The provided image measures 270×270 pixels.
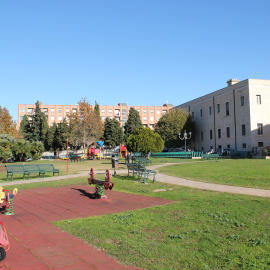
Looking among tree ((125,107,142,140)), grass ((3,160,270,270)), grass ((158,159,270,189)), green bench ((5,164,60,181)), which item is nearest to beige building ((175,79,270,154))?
tree ((125,107,142,140))

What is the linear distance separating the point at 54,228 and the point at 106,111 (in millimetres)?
93461

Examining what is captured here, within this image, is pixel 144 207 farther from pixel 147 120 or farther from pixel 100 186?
pixel 147 120

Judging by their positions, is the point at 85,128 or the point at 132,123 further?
the point at 132,123

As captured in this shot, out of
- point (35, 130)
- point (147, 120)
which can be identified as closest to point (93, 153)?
point (35, 130)

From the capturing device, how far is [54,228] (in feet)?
19.8

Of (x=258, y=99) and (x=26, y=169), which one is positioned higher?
(x=258, y=99)

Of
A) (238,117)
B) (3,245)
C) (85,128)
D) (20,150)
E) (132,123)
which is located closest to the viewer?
(3,245)

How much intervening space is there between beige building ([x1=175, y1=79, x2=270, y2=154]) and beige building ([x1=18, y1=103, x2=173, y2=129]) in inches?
1661

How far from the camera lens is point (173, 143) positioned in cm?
6025

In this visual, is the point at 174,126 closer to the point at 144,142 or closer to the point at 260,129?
the point at 260,129

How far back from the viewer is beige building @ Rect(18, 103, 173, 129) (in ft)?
317

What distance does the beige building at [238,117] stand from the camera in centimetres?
4575

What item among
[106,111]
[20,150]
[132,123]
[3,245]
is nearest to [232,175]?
[3,245]

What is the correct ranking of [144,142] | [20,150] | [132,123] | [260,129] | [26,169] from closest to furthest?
[26,169] → [144,142] → [20,150] → [260,129] → [132,123]
